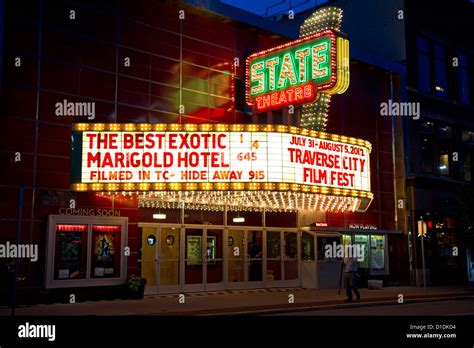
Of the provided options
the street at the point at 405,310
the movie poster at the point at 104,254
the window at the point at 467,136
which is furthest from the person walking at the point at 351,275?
the window at the point at 467,136

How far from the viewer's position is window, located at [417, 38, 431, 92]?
31078 millimetres

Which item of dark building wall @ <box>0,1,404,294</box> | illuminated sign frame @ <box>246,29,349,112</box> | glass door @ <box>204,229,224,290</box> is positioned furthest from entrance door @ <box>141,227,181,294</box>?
illuminated sign frame @ <box>246,29,349,112</box>

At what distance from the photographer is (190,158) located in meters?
18.5

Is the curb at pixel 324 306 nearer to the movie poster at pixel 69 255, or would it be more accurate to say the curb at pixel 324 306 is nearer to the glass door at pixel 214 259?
the movie poster at pixel 69 255

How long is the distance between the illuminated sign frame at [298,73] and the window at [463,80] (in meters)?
15.7

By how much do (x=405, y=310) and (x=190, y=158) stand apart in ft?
25.5

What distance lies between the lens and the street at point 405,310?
53.7 feet

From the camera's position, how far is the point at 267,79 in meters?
22.0

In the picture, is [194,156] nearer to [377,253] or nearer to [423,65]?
[377,253]

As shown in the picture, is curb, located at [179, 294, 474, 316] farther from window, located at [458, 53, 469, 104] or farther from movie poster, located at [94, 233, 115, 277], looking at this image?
window, located at [458, 53, 469, 104]

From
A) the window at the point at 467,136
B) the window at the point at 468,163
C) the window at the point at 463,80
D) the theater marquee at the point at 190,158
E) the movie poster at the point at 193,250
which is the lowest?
the movie poster at the point at 193,250

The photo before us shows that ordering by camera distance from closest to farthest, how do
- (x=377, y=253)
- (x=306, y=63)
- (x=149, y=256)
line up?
1. (x=306, y=63)
2. (x=149, y=256)
3. (x=377, y=253)

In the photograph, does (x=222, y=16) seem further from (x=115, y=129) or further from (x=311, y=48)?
(x=115, y=129)

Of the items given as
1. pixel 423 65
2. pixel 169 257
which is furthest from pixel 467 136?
pixel 169 257
